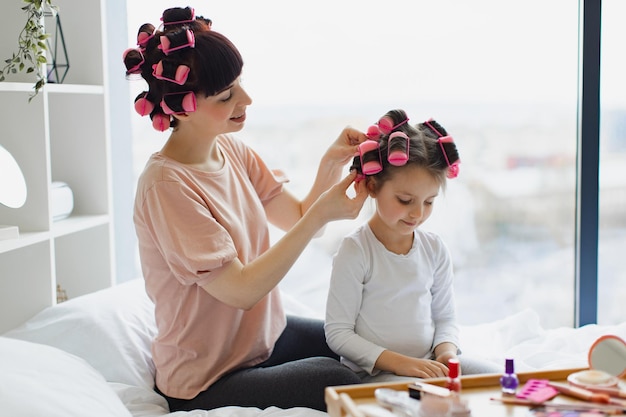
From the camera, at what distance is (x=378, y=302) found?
1.65 meters

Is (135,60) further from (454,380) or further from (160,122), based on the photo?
(454,380)

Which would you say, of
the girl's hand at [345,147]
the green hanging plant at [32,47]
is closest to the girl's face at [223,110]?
the girl's hand at [345,147]

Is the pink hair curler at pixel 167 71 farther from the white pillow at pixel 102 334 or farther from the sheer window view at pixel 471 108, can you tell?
the sheer window view at pixel 471 108

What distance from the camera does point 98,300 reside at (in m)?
1.88

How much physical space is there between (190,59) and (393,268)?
61 cm

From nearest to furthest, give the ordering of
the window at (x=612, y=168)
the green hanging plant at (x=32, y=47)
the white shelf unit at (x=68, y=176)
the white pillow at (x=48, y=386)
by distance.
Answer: the white pillow at (x=48, y=386)
the green hanging plant at (x=32, y=47)
the white shelf unit at (x=68, y=176)
the window at (x=612, y=168)

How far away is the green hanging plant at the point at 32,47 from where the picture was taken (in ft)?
5.88

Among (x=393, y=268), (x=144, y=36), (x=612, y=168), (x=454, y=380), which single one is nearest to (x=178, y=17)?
(x=144, y=36)

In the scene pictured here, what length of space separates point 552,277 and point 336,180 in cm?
118

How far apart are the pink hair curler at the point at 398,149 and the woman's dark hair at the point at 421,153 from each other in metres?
0.02

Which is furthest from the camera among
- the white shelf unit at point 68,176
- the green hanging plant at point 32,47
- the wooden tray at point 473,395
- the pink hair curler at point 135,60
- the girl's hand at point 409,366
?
the white shelf unit at point 68,176

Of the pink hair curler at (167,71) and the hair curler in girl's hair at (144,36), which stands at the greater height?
the hair curler in girl's hair at (144,36)

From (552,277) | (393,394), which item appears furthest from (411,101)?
(393,394)

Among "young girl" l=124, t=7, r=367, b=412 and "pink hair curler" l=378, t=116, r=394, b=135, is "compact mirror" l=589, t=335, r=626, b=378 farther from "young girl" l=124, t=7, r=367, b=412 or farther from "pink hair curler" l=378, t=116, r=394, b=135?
"pink hair curler" l=378, t=116, r=394, b=135
